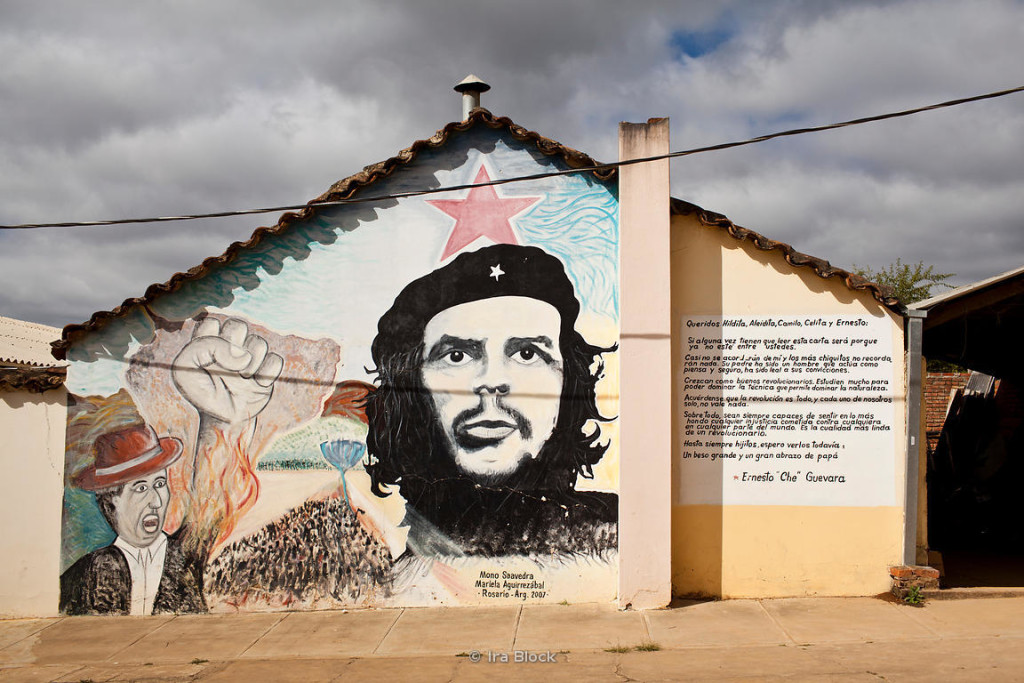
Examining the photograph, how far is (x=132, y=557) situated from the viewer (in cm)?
890

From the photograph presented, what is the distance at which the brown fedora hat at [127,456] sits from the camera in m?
8.96

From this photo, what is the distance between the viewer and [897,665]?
666 cm

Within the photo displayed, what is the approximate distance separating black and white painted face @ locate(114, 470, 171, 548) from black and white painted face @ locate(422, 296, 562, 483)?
9.90 ft

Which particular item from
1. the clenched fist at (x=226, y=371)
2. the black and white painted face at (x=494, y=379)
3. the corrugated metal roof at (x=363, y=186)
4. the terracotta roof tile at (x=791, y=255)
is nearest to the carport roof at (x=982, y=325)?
the terracotta roof tile at (x=791, y=255)

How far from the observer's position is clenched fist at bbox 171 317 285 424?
9016 mm

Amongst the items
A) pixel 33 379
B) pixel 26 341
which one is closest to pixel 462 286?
pixel 33 379

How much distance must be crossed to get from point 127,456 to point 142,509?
0.58m

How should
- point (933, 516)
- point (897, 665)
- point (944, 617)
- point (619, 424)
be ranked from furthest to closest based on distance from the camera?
point (933, 516) → point (619, 424) → point (944, 617) → point (897, 665)

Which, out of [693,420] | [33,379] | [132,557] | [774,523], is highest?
[33,379]

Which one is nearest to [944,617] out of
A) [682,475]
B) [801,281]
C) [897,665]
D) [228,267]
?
[897,665]

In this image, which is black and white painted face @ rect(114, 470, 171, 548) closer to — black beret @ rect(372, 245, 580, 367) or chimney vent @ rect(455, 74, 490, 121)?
black beret @ rect(372, 245, 580, 367)

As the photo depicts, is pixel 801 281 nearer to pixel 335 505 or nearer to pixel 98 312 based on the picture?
pixel 335 505

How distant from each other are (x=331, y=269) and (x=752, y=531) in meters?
5.15

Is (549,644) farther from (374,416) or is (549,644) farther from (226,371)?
(226,371)
